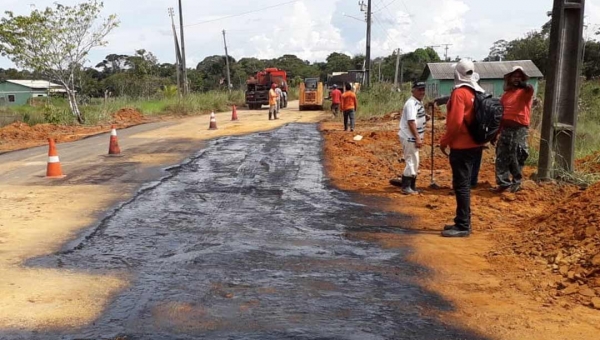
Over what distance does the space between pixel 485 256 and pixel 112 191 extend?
5.63m

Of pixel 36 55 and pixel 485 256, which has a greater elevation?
pixel 36 55

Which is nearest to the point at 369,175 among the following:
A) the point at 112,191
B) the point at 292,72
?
the point at 112,191

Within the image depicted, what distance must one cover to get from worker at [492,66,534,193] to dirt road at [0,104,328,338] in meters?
5.35

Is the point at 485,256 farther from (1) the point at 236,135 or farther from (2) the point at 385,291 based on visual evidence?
(1) the point at 236,135

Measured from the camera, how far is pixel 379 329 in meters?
3.69

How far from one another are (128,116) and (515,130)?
22960mm

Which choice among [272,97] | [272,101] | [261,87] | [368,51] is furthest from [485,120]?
[368,51]

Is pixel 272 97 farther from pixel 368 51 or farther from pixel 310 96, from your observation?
pixel 368 51

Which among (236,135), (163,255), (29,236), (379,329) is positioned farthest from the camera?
(236,135)

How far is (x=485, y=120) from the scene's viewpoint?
586 cm

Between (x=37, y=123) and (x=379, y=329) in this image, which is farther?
(x=37, y=123)

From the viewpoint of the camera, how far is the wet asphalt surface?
146 inches

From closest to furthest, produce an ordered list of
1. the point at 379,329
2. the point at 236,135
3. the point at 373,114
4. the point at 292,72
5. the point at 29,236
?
1. the point at 379,329
2. the point at 29,236
3. the point at 236,135
4. the point at 373,114
5. the point at 292,72

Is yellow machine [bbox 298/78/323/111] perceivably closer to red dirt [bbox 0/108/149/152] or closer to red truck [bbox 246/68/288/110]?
red truck [bbox 246/68/288/110]
